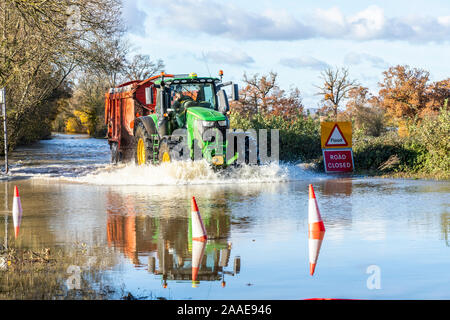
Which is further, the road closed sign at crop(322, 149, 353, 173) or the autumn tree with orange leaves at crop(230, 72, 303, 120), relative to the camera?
the autumn tree with orange leaves at crop(230, 72, 303, 120)

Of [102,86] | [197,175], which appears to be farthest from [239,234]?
[102,86]

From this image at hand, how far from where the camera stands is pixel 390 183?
747 inches

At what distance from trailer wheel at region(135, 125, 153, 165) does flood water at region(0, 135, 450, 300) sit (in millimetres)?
1466

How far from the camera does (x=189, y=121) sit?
1975cm

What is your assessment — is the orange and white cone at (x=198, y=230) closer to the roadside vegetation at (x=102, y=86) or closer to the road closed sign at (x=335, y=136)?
the roadside vegetation at (x=102, y=86)

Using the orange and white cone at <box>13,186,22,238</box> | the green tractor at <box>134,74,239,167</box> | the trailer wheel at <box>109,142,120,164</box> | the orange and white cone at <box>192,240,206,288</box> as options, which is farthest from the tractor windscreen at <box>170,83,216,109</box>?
the orange and white cone at <box>192,240,206,288</box>

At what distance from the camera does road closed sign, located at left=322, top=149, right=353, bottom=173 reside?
2231cm

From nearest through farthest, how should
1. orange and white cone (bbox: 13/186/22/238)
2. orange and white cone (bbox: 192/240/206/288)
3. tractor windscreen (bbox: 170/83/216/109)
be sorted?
1. orange and white cone (bbox: 192/240/206/288)
2. orange and white cone (bbox: 13/186/22/238)
3. tractor windscreen (bbox: 170/83/216/109)

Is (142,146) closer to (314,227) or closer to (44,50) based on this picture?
(44,50)

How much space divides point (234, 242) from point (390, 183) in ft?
32.1

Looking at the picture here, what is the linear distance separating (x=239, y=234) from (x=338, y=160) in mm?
11999

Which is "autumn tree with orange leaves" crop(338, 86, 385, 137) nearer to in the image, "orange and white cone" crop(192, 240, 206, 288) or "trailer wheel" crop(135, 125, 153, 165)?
"trailer wheel" crop(135, 125, 153, 165)

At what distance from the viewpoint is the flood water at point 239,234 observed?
741 cm
